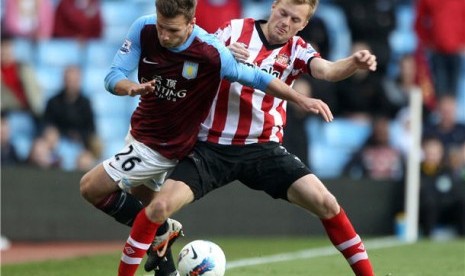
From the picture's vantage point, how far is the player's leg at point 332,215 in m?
8.73

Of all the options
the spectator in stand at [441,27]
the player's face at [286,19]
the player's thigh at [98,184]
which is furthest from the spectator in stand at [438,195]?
the player's thigh at [98,184]

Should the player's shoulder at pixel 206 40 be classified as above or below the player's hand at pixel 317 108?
above

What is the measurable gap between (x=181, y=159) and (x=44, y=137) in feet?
23.3

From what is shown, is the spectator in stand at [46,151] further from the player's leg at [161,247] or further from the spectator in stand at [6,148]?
the player's leg at [161,247]

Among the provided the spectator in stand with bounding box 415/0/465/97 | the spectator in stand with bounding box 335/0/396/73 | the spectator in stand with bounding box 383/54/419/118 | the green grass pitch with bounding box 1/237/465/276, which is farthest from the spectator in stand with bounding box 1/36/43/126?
the spectator in stand with bounding box 415/0/465/97

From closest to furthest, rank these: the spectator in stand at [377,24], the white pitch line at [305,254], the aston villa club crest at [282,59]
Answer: the aston villa club crest at [282,59], the white pitch line at [305,254], the spectator in stand at [377,24]

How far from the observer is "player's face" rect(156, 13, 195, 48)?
27.2ft

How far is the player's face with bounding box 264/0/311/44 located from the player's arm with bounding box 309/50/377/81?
0.91 ft

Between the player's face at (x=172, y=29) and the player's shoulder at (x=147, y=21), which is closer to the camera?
the player's face at (x=172, y=29)

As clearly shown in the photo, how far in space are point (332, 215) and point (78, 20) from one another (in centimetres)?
840

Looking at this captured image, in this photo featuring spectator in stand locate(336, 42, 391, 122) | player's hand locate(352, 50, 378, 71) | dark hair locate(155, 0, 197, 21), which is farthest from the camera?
spectator in stand locate(336, 42, 391, 122)

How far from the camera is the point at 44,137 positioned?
1560 centimetres

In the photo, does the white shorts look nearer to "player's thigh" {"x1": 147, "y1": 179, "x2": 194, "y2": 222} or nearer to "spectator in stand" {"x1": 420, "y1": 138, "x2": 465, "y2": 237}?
"player's thigh" {"x1": 147, "y1": 179, "x2": 194, "y2": 222}

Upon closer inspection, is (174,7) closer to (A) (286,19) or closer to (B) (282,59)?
(A) (286,19)
